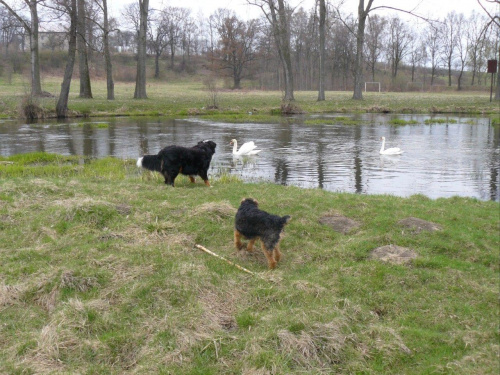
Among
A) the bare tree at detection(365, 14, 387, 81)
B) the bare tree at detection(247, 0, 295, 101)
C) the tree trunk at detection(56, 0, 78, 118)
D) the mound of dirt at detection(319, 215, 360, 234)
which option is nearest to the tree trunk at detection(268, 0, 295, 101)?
the bare tree at detection(247, 0, 295, 101)

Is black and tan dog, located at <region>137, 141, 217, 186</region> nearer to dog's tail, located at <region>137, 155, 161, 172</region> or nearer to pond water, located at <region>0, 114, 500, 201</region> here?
dog's tail, located at <region>137, 155, 161, 172</region>

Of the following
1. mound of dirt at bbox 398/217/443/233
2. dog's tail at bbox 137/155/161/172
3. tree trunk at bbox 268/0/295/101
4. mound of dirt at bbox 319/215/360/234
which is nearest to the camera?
mound of dirt at bbox 398/217/443/233

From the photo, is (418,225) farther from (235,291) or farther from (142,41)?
(142,41)

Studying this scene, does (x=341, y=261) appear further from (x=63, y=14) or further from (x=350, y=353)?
(x=63, y=14)

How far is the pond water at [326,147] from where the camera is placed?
1170 cm

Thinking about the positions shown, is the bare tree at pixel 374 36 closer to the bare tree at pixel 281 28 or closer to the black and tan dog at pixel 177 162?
the bare tree at pixel 281 28

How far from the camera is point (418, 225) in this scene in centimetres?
673

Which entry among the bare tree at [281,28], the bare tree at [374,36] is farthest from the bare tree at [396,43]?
the bare tree at [281,28]

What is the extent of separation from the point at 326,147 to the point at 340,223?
10.4 metres

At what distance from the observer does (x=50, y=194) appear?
8.35 metres

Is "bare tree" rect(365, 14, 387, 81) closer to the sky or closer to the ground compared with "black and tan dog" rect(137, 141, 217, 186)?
closer to the sky

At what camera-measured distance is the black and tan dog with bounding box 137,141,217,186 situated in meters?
9.68

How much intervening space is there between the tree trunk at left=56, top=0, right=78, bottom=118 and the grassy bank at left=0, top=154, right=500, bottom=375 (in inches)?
838

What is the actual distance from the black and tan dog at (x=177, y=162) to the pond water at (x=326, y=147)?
91.2 inches
